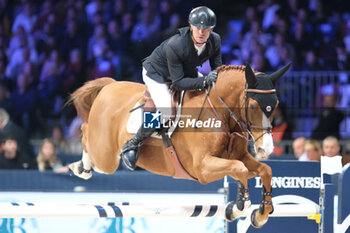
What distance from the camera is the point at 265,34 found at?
34.3 ft

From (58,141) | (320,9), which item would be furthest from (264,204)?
(320,9)

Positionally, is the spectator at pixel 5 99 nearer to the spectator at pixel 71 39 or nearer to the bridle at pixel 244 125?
the spectator at pixel 71 39

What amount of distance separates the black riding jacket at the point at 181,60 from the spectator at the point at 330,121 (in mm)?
4312

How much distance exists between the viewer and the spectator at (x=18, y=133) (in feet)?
27.1

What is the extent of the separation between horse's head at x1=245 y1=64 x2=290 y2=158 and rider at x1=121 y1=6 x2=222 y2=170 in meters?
0.40

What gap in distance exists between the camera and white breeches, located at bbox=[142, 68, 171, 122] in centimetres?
521

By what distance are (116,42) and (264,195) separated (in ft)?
21.0

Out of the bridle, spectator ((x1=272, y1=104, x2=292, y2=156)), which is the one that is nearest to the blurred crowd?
spectator ((x1=272, y1=104, x2=292, y2=156))

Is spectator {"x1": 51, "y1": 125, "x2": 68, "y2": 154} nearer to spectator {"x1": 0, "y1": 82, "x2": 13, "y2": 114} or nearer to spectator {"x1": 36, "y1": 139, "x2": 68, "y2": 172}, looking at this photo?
spectator {"x1": 36, "y1": 139, "x2": 68, "y2": 172}

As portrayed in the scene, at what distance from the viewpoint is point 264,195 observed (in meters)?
4.91

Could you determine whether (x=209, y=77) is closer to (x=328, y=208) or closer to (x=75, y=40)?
(x=328, y=208)

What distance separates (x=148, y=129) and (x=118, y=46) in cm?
557

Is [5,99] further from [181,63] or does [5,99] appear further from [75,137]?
[181,63]

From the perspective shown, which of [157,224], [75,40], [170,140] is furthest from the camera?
[75,40]
